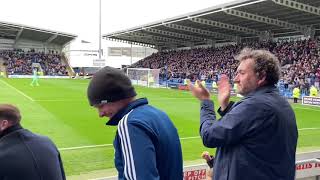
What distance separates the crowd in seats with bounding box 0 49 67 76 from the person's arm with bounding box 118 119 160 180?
7181 cm

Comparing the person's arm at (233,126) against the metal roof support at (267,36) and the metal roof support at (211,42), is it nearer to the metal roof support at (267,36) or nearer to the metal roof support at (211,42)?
the metal roof support at (267,36)

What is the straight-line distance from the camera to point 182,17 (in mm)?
48219

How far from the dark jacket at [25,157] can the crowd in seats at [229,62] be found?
81.8 ft

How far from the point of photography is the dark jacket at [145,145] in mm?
2500

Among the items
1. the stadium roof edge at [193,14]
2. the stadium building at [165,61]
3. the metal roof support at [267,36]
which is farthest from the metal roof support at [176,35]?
the metal roof support at [267,36]

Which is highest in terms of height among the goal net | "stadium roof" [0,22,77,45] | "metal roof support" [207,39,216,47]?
"stadium roof" [0,22,77,45]

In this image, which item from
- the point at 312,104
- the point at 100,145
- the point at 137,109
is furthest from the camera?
the point at 312,104

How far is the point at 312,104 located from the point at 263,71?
26339mm

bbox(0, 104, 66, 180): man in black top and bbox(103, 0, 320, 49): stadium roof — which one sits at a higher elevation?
bbox(103, 0, 320, 49): stadium roof

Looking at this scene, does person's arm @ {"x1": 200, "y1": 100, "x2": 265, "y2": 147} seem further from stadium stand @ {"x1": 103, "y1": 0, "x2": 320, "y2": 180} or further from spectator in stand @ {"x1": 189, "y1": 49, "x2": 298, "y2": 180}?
stadium stand @ {"x1": 103, "y1": 0, "x2": 320, "y2": 180}

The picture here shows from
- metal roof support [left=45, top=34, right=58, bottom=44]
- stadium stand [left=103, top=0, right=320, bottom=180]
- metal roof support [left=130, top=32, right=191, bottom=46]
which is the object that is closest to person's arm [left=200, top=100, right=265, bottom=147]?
stadium stand [left=103, top=0, right=320, bottom=180]

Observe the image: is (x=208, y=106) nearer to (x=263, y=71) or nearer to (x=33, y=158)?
(x=263, y=71)

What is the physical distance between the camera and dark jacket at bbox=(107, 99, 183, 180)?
250 centimetres

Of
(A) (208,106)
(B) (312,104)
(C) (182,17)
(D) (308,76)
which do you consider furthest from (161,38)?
(A) (208,106)
